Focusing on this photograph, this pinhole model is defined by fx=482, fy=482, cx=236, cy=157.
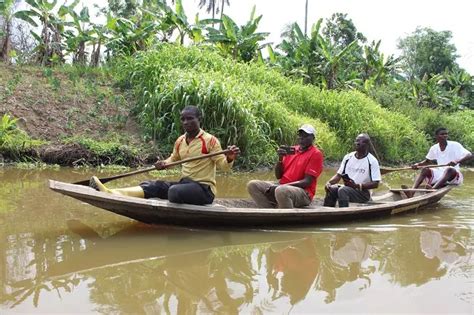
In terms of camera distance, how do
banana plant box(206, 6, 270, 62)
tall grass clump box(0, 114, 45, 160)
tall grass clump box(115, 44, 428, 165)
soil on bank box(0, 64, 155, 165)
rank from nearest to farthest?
tall grass clump box(0, 114, 45, 160)
soil on bank box(0, 64, 155, 165)
tall grass clump box(115, 44, 428, 165)
banana plant box(206, 6, 270, 62)

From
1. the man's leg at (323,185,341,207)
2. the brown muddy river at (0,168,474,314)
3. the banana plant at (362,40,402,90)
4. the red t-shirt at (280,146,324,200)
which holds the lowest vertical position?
the brown muddy river at (0,168,474,314)

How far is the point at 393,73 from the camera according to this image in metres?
23.1

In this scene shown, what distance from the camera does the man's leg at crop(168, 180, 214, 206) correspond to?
4.37m

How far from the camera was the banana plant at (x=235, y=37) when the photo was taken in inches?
577

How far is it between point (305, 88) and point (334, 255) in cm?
989

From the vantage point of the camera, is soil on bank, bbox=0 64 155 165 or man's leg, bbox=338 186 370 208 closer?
man's leg, bbox=338 186 370 208

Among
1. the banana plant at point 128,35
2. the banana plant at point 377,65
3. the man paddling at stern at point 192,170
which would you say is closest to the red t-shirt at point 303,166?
the man paddling at stern at point 192,170

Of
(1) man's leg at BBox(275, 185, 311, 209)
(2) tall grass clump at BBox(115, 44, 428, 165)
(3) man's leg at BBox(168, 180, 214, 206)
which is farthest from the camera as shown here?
(2) tall grass clump at BBox(115, 44, 428, 165)

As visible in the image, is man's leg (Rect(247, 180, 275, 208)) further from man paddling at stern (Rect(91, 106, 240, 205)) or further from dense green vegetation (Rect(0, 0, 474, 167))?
dense green vegetation (Rect(0, 0, 474, 167))

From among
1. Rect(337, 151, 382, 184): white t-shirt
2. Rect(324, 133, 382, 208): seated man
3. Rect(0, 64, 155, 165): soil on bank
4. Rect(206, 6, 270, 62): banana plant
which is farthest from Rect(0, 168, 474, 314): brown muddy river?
Rect(206, 6, 270, 62): banana plant

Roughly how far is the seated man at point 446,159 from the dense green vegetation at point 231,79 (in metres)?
3.73

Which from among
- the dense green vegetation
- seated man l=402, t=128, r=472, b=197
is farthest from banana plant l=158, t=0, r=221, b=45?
seated man l=402, t=128, r=472, b=197

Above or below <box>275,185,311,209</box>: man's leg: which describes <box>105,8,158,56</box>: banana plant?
above

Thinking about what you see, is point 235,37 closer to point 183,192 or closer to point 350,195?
point 350,195
